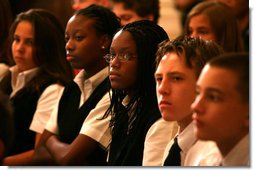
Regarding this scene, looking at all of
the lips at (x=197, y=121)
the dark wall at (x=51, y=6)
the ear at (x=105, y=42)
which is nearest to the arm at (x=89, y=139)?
the ear at (x=105, y=42)

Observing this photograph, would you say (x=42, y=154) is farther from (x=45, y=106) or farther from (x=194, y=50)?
(x=194, y=50)

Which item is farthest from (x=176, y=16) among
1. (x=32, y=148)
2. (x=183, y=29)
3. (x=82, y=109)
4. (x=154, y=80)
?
(x=32, y=148)

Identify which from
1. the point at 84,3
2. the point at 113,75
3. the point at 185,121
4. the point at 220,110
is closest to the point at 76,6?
the point at 84,3

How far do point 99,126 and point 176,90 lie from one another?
1.02 feet

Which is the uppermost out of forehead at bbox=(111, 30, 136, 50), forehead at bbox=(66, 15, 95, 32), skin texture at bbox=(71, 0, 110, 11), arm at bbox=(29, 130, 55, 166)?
skin texture at bbox=(71, 0, 110, 11)

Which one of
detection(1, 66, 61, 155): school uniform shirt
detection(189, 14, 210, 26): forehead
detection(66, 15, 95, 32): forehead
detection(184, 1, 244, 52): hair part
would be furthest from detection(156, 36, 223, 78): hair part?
detection(1, 66, 61, 155): school uniform shirt

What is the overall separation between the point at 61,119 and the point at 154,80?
281 mm

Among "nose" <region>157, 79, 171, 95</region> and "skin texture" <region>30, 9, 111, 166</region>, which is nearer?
"nose" <region>157, 79, 171, 95</region>

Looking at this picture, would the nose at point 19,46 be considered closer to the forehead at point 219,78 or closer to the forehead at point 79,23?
the forehead at point 79,23

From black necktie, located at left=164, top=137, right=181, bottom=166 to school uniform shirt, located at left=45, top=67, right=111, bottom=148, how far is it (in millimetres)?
237

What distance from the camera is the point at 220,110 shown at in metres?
1.42

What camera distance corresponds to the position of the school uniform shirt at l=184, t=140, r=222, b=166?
4.90ft

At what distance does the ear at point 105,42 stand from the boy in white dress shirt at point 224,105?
441 mm

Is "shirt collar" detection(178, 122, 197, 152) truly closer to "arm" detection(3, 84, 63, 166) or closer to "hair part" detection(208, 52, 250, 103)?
"hair part" detection(208, 52, 250, 103)
